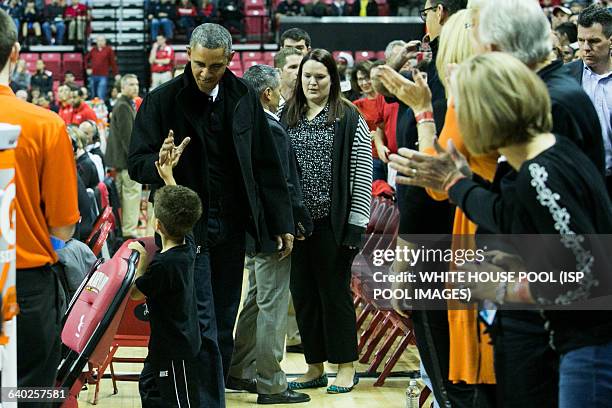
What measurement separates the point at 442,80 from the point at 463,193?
73cm

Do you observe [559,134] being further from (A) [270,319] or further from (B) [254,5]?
(B) [254,5]

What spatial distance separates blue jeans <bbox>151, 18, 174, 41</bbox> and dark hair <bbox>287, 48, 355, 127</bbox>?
1689cm

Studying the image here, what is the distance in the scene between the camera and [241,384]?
18.9 ft

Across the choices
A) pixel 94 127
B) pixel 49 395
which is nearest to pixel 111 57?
pixel 94 127

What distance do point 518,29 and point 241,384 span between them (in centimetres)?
343

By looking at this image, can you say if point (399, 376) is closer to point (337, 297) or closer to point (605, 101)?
point (337, 297)

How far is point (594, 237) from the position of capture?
8.24 feet

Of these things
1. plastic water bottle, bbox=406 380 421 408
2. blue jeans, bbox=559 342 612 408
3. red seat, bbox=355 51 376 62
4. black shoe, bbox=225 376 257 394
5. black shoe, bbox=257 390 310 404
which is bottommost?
black shoe, bbox=225 376 257 394

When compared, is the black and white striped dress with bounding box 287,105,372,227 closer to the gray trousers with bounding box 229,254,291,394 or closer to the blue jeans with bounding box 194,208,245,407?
the gray trousers with bounding box 229,254,291,394

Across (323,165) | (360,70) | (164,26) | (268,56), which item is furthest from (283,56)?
(164,26)

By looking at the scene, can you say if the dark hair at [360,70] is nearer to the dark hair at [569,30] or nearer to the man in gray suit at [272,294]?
the dark hair at [569,30]

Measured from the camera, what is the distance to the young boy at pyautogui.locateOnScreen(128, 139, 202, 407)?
13.7 ft

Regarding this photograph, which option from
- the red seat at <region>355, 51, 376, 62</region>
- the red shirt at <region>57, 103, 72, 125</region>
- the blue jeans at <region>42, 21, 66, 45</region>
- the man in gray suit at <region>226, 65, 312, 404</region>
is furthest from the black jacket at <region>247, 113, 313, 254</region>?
the blue jeans at <region>42, 21, 66, 45</region>

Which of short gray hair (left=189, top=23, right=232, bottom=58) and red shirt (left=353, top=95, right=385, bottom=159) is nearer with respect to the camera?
short gray hair (left=189, top=23, right=232, bottom=58)
